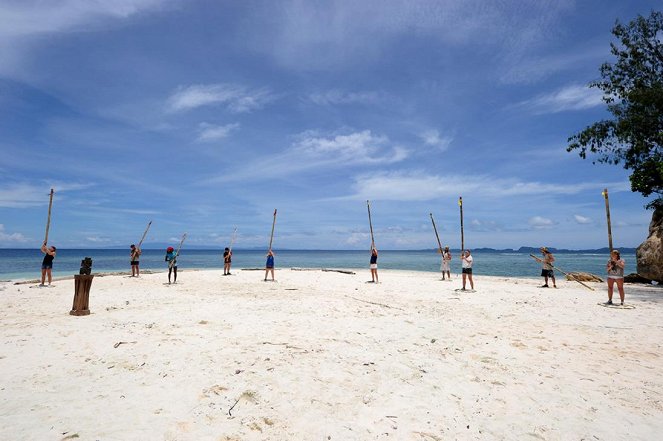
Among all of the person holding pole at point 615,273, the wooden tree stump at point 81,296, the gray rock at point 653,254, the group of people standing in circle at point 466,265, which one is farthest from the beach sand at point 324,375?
the gray rock at point 653,254

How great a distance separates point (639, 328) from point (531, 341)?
4.31 meters

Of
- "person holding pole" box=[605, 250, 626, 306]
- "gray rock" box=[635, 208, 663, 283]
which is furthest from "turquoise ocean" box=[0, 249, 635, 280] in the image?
"person holding pole" box=[605, 250, 626, 306]

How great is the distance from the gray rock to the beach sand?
49.7 feet

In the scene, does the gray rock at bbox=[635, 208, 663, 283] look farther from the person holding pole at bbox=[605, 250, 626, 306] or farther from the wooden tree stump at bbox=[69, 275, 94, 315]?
the wooden tree stump at bbox=[69, 275, 94, 315]

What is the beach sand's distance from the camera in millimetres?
4871

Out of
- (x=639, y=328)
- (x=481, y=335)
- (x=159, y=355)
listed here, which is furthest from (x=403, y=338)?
(x=639, y=328)

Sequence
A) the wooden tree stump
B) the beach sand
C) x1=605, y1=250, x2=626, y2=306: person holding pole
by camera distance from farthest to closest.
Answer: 1. x1=605, y1=250, x2=626, y2=306: person holding pole
2. the wooden tree stump
3. the beach sand

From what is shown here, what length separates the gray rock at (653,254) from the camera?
22.7m

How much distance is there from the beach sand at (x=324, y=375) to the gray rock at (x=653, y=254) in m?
15.1

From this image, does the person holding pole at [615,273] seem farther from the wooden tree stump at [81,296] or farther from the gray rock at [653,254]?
the wooden tree stump at [81,296]

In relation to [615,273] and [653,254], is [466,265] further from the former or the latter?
[653,254]

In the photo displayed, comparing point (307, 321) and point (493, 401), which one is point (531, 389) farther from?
point (307, 321)

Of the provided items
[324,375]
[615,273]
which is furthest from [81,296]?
[615,273]

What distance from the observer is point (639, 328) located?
1046cm
